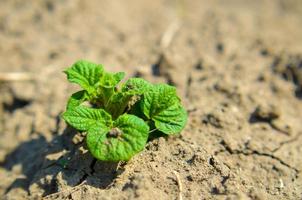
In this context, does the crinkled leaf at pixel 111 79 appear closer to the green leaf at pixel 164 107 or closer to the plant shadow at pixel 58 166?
the green leaf at pixel 164 107

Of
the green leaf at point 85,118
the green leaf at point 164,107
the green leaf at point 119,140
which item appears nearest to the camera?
the green leaf at point 119,140

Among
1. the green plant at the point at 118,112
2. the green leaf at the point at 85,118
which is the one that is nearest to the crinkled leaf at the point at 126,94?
the green plant at the point at 118,112

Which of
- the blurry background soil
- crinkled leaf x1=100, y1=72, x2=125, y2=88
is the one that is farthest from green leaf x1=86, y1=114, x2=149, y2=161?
crinkled leaf x1=100, y1=72, x2=125, y2=88

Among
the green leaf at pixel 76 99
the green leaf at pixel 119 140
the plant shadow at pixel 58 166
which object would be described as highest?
the green leaf at pixel 76 99

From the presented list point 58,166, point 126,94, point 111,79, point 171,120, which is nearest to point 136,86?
point 126,94

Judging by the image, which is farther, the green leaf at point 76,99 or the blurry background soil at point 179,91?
the green leaf at point 76,99

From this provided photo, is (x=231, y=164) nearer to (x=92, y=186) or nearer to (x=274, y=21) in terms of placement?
(x=92, y=186)
